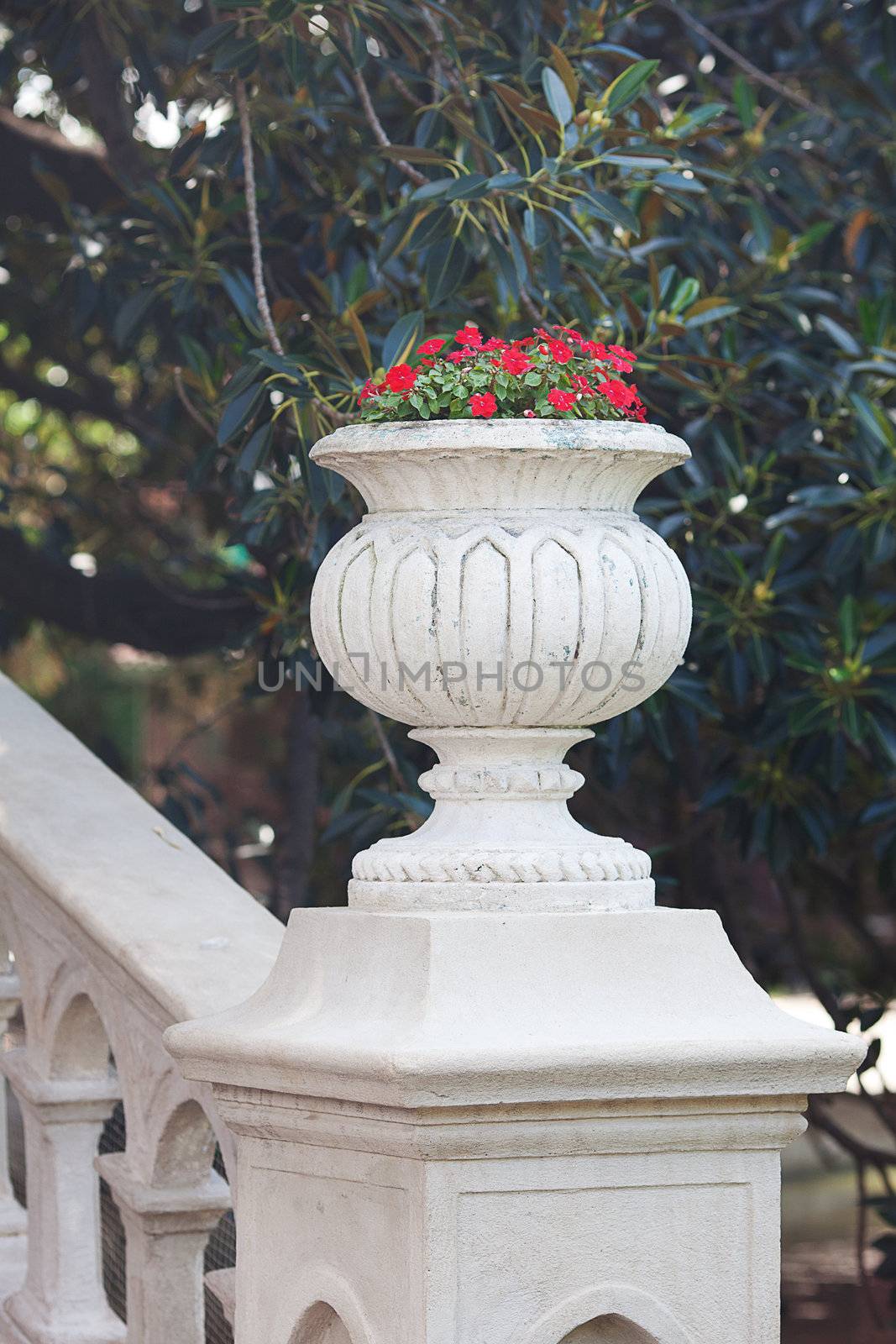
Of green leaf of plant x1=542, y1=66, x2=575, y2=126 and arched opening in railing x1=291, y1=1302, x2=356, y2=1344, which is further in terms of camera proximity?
green leaf of plant x1=542, y1=66, x2=575, y2=126

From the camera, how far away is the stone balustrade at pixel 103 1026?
8.49 ft

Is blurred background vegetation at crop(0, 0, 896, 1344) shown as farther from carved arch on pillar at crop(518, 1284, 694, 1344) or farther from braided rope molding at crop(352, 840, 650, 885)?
carved arch on pillar at crop(518, 1284, 694, 1344)

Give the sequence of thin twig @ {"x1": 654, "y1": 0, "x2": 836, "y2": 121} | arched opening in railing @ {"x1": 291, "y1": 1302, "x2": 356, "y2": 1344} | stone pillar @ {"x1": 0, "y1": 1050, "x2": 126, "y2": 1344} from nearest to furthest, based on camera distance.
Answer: arched opening in railing @ {"x1": 291, "y1": 1302, "x2": 356, "y2": 1344}, stone pillar @ {"x1": 0, "y1": 1050, "x2": 126, "y2": 1344}, thin twig @ {"x1": 654, "y1": 0, "x2": 836, "y2": 121}

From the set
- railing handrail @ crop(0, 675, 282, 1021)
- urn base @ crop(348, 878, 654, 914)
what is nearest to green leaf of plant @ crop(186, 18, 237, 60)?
railing handrail @ crop(0, 675, 282, 1021)

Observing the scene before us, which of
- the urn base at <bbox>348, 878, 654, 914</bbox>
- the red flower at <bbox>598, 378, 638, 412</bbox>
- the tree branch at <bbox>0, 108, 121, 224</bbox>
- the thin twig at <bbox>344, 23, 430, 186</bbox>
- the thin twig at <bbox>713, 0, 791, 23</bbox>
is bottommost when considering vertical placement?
the urn base at <bbox>348, 878, 654, 914</bbox>

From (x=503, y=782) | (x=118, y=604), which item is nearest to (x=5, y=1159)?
(x=503, y=782)

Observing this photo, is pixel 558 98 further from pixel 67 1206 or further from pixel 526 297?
pixel 67 1206

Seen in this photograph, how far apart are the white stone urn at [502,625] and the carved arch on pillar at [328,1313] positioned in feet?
1.33

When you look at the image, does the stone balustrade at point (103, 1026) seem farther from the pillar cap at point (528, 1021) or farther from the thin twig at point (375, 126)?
the thin twig at point (375, 126)

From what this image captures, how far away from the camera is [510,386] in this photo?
2.16 m

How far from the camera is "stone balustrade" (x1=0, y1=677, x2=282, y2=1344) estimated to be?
259cm

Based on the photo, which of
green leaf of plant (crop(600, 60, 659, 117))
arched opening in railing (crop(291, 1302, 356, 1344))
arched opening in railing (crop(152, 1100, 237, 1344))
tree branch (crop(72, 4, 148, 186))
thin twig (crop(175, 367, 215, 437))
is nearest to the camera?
arched opening in railing (crop(291, 1302, 356, 1344))

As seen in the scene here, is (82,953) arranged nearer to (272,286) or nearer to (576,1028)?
(576,1028)

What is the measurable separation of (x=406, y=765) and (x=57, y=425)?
3.89 metres
